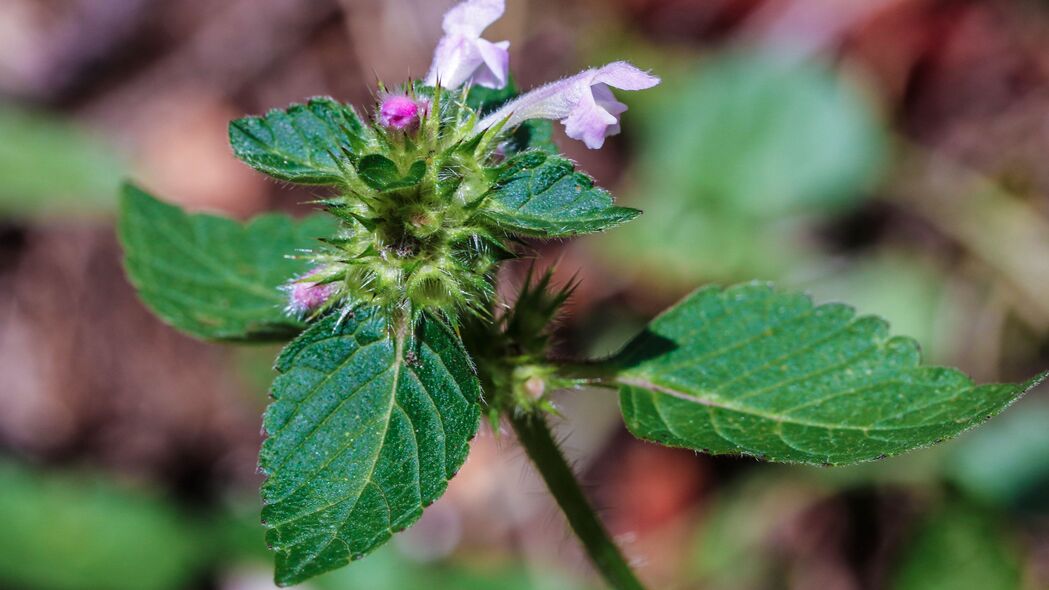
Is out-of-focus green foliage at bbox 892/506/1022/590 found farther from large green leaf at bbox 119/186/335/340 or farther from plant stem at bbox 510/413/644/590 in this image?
large green leaf at bbox 119/186/335/340

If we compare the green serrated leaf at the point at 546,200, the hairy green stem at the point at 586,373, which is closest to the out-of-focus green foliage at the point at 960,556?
the hairy green stem at the point at 586,373

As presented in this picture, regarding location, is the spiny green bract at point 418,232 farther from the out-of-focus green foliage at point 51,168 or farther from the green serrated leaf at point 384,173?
the out-of-focus green foliage at point 51,168

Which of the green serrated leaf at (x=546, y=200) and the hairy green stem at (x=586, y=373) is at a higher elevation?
the green serrated leaf at (x=546, y=200)

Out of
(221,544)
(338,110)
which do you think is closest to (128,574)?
(221,544)

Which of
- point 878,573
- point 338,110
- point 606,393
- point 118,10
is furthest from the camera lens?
point 118,10

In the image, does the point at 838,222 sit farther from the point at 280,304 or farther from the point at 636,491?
the point at 280,304

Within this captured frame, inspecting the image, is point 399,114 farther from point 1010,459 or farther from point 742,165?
point 742,165
